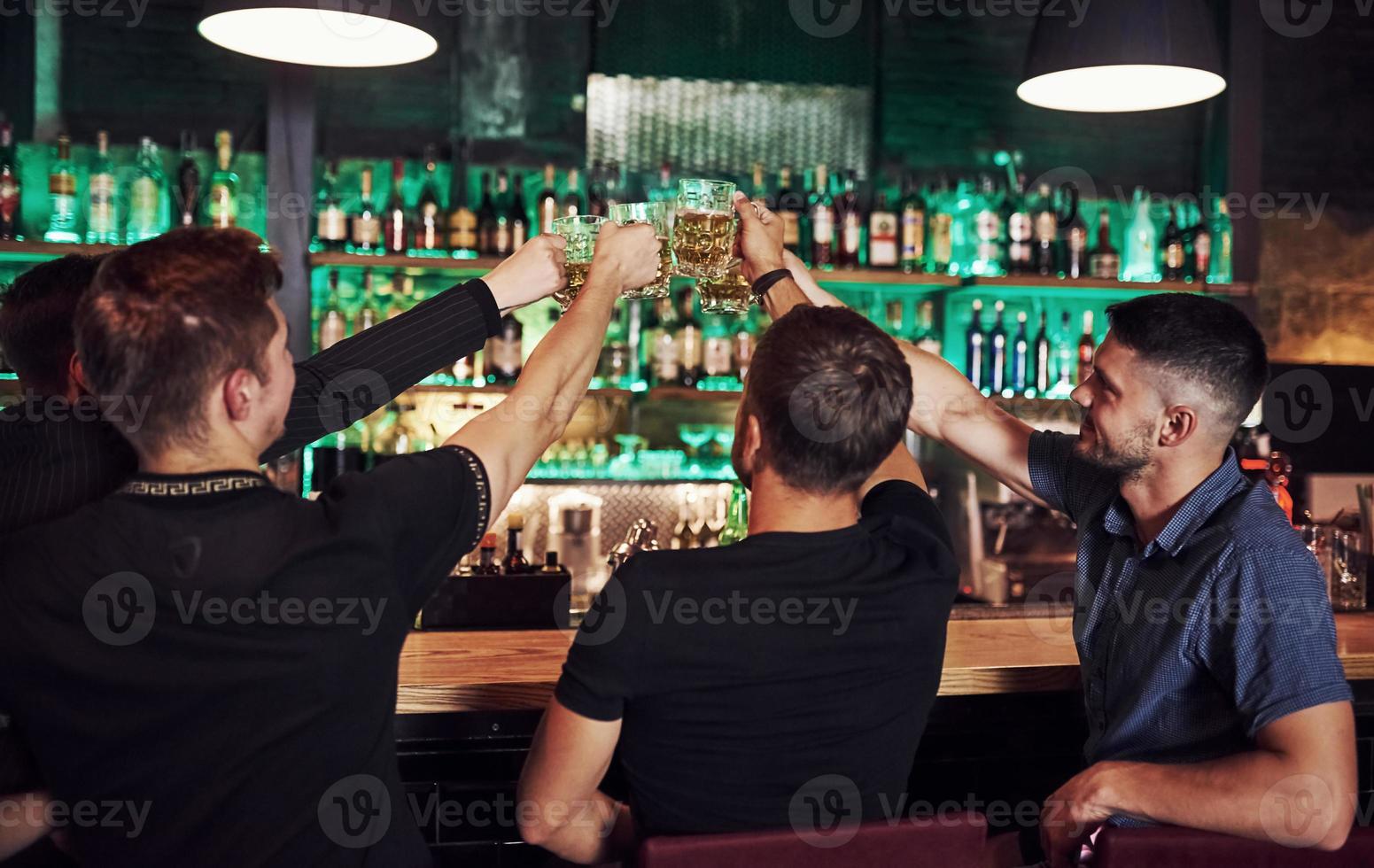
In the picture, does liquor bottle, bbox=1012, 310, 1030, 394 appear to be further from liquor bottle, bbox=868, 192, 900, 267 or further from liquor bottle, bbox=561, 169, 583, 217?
liquor bottle, bbox=561, 169, 583, 217

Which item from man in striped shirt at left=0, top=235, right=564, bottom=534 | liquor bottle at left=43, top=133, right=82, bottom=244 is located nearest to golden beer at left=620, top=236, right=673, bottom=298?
man in striped shirt at left=0, top=235, right=564, bottom=534

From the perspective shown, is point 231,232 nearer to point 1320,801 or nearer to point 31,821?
point 31,821

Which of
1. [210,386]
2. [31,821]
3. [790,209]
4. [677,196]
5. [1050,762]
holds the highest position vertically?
[790,209]

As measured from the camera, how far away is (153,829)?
3.93 ft

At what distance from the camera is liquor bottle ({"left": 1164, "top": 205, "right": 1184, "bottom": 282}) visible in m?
4.46

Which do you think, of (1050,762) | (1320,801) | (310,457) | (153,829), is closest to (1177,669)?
(1320,801)

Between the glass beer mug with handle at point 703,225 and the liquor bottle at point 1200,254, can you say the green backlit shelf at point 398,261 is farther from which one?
the liquor bottle at point 1200,254

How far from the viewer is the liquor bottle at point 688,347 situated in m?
4.29

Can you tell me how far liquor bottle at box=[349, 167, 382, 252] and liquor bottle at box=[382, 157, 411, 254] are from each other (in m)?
0.04

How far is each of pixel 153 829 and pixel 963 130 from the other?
13.5ft

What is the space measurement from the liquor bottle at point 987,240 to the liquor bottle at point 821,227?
0.54 metres

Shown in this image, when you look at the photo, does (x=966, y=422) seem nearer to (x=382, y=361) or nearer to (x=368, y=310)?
(x=382, y=361)

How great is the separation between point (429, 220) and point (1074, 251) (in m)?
2.31

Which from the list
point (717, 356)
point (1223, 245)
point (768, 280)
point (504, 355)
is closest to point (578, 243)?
point (768, 280)
